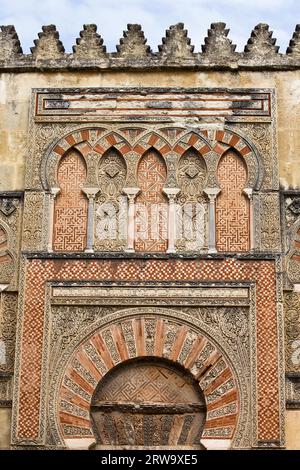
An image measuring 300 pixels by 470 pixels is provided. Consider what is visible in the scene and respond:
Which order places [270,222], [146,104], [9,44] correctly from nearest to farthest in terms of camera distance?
[270,222] < [146,104] < [9,44]

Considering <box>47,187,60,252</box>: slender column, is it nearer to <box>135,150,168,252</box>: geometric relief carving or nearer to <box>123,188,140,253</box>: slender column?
<box>123,188,140,253</box>: slender column

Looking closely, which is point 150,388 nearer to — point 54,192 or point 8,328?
point 8,328

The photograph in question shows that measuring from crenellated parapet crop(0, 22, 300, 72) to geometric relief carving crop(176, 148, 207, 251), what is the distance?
122cm

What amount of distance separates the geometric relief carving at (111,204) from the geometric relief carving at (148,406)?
4.84 feet

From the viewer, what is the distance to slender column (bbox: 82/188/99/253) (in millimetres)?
11906

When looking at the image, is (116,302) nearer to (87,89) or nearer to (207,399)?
(207,399)

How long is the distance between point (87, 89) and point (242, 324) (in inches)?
135

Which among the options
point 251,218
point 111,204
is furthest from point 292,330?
point 111,204

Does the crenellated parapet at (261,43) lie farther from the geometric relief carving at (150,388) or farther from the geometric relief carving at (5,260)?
the geometric relief carving at (5,260)

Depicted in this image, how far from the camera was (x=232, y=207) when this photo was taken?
475 inches

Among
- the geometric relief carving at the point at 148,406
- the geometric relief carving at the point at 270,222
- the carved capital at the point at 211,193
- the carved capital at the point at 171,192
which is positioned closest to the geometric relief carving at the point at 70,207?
the carved capital at the point at 171,192

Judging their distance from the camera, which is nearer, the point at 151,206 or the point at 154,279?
the point at 154,279

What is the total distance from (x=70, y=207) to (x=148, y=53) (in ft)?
7.23

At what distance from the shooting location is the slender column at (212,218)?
39.0 ft
